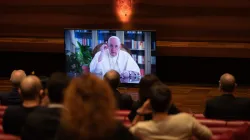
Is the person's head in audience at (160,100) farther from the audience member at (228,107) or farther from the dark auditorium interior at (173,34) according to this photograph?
the dark auditorium interior at (173,34)

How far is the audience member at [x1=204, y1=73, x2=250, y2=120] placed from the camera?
391cm

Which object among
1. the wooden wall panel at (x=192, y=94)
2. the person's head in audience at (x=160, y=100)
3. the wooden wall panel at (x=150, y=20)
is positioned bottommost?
the wooden wall panel at (x=192, y=94)

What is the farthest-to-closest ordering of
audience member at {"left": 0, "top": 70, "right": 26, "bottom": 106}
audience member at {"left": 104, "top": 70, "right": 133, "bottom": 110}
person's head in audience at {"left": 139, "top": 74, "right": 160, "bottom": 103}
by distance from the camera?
1. audience member at {"left": 0, "top": 70, "right": 26, "bottom": 106}
2. audience member at {"left": 104, "top": 70, "right": 133, "bottom": 110}
3. person's head in audience at {"left": 139, "top": 74, "right": 160, "bottom": 103}

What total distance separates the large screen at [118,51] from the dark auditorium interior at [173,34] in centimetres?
28

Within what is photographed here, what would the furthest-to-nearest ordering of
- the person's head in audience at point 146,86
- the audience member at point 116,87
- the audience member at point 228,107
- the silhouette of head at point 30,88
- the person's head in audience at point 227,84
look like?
the audience member at point 116,87 → the person's head in audience at point 227,84 → the audience member at point 228,107 → the person's head in audience at point 146,86 → the silhouette of head at point 30,88

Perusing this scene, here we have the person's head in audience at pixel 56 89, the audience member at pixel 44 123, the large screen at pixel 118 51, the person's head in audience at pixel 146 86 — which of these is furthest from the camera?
the large screen at pixel 118 51

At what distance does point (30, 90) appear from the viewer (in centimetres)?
296

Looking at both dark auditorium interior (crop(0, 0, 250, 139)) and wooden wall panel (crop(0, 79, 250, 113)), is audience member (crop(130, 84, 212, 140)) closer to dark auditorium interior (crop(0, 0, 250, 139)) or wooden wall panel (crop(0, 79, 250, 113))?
wooden wall panel (crop(0, 79, 250, 113))

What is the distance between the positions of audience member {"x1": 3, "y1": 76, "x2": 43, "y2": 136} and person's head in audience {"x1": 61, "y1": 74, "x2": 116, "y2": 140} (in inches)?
39.6

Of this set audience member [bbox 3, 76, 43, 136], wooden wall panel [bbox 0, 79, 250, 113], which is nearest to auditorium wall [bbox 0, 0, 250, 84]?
wooden wall panel [bbox 0, 79, 250, 113]

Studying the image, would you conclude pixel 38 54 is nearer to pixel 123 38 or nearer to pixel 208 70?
pixel 123 38

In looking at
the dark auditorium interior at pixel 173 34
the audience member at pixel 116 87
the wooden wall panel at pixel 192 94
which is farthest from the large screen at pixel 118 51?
the audience member at pixel 116 87

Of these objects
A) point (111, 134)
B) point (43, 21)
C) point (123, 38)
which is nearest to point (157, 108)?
point (111, 134)

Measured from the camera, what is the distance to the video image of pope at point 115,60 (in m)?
7.02
